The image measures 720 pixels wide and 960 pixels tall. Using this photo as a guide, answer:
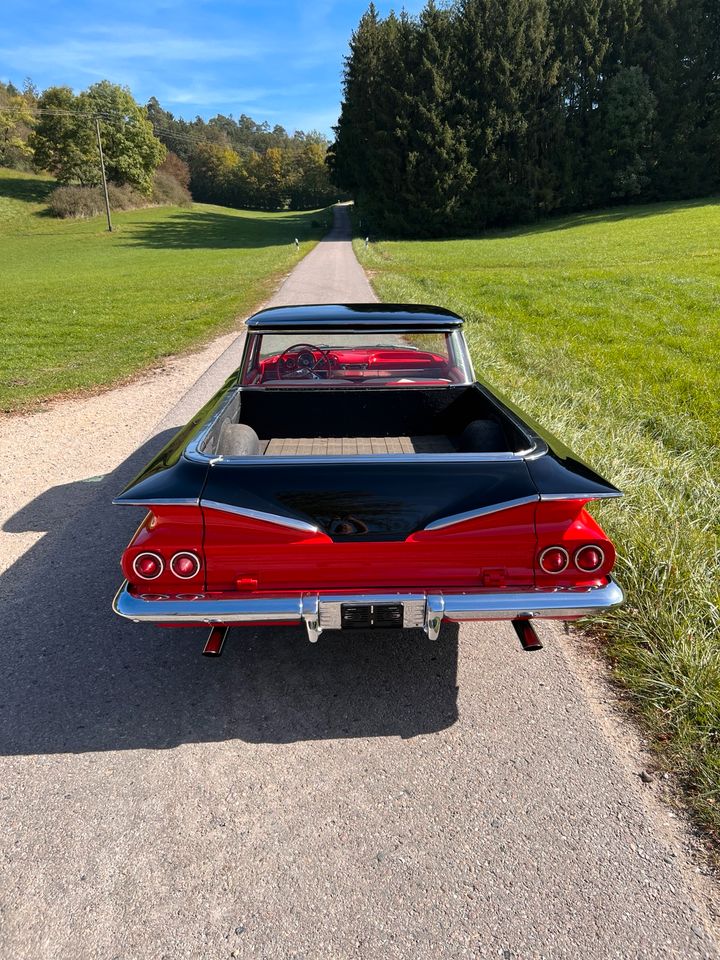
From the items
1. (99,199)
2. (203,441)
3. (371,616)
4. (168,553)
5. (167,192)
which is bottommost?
(371,616)

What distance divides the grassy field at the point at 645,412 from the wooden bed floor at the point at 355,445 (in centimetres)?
128

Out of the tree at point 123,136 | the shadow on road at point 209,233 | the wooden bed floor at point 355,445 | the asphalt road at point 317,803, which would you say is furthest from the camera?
the tree at point 123,136

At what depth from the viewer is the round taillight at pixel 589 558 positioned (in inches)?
98.1

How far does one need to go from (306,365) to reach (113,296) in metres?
18.4

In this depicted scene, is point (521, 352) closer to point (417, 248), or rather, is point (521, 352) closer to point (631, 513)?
point (631, 513)

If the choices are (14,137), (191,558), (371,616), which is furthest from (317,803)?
(14,137)

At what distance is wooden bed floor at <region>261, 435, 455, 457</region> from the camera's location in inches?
148

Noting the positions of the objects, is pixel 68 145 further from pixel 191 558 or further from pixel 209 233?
pixel 191 558

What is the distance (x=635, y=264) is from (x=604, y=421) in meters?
18.4

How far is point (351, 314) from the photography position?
13.1ft

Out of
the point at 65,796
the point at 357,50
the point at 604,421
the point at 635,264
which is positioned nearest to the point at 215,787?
the point at 65,796

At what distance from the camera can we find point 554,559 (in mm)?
2498

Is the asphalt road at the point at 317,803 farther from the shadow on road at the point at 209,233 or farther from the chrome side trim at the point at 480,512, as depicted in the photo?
the shadow on road at the point at 209,233

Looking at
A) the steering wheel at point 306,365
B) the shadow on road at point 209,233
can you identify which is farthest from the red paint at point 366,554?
the shadow on road at point 209,233
